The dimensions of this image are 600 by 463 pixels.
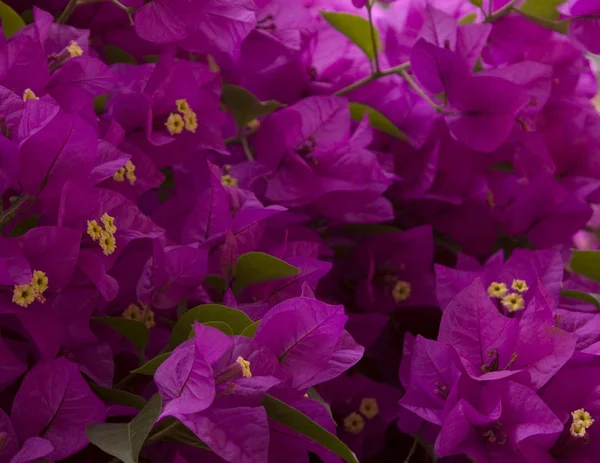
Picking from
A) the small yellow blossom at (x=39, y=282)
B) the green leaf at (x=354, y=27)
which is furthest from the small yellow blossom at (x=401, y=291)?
Result: the small yellow blossom at (x=39, y=282)

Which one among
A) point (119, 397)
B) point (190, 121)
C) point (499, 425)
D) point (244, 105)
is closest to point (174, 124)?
point (190, 121)

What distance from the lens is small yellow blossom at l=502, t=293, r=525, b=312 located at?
616 mm

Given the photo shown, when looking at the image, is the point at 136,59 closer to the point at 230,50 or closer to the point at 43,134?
the point at 230,50

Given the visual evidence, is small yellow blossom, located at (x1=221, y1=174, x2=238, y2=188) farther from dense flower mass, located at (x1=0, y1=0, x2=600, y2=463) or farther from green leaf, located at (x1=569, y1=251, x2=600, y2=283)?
green leaf, located at (x1=569, y1=251, x2=600, y2=283)

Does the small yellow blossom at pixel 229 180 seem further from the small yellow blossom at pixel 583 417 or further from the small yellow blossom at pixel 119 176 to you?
the small yellow blossom at pixel 583 417

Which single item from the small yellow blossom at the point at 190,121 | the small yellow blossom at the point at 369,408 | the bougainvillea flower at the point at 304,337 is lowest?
the small yellow blossom at the point at 369,408

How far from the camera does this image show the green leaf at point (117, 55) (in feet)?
2.33

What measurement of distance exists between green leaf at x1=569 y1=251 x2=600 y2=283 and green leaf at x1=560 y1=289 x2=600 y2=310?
2 centimetres

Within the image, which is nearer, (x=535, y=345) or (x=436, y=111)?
(x=535, y=345)

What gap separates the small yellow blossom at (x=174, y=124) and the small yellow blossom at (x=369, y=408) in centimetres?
26

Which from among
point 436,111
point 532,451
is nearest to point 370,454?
point 532,451

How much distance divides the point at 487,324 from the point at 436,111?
0.78 feet

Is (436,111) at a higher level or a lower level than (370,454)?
higher

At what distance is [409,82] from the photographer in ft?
2.36
